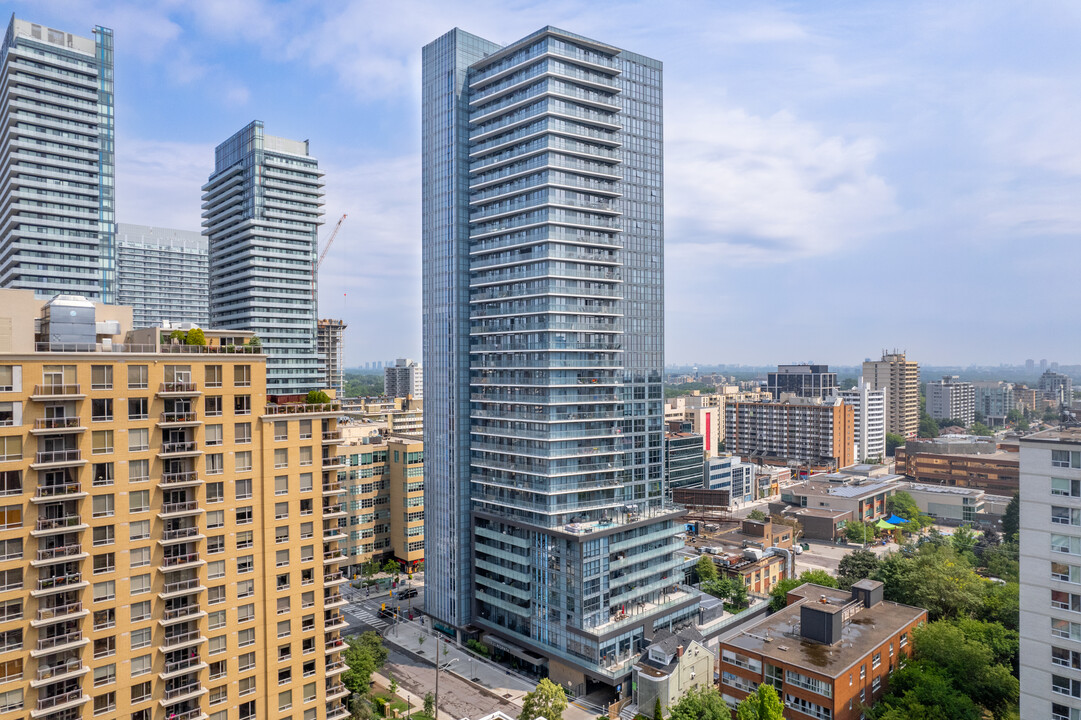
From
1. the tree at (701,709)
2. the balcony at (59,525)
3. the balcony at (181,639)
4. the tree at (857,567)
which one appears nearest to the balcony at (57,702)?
the balcony at (181,639)

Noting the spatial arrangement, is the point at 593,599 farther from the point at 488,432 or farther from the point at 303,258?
the point at 303,258

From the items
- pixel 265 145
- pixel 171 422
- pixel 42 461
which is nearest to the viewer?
pixel 42 461

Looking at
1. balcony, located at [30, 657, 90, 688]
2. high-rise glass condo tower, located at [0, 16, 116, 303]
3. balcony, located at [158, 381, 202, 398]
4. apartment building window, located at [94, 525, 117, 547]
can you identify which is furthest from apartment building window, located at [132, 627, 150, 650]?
high-rise glass condo tower, located at [0, 16, 116, 303]

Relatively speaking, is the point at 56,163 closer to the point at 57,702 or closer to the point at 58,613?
the point at 58,613

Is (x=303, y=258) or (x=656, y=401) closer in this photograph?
(x=656, y=401)

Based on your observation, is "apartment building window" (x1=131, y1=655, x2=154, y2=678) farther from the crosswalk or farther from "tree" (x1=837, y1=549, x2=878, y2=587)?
"tree" (x1=837, y1=549, x2=878, y2=587)

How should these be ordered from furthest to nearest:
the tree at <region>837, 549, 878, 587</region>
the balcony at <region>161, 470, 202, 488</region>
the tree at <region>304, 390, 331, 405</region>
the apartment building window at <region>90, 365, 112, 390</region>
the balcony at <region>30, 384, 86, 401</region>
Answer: the tree at <region>837, 549, 878, 587</region>
the tree at <region>304, 390, 331, 405</region>
the balcony at <region>161, 470, 202, 488</region>
the apartment building window at <region>90, 365, 112, 390</region>
the balcony at <region>30, 384, 86, 401</region>

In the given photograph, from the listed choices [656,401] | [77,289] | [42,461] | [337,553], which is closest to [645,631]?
[656,401]
